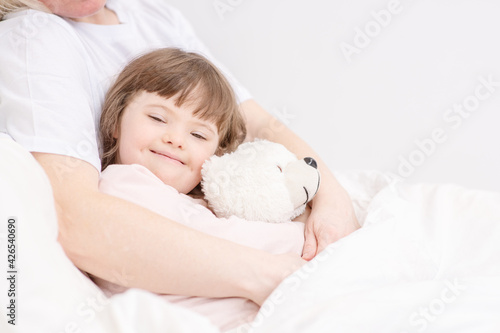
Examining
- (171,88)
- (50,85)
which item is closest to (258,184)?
(171,88)

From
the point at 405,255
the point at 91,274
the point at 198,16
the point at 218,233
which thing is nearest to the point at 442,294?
the point at 405,255

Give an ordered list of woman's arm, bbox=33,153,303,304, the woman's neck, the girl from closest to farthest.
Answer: woman's arm, bbox=33,153,303,304 < the girl < the woman's neck

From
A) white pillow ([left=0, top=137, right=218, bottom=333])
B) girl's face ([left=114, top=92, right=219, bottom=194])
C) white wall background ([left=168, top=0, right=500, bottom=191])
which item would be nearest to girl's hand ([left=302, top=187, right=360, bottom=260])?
girl's face ([left=114, top=92, right=219, bottom=194])

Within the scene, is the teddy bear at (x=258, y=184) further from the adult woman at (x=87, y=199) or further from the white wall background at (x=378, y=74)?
the white wall background at (x=378, y=74)

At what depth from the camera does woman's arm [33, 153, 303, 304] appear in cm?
88

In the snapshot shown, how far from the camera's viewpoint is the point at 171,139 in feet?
3.55

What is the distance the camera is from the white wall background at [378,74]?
1984 mm

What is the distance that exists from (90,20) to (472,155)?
1.34 metres

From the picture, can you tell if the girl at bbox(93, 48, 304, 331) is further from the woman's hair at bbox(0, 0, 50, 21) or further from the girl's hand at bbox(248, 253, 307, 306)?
the woman's hair at bbox(0, 0, 50, 21)

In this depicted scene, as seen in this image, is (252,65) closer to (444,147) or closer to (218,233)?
(444,147)

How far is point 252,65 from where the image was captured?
6.66 feet

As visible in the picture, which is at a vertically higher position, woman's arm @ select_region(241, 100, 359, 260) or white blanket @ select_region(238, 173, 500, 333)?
white blanket @ select_region(238, 173, 500, 333)

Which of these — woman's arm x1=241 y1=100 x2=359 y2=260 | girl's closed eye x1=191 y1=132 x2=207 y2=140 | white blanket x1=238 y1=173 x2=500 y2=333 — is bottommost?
girl's closed eye x1=191 y1=132 x2=207 y2=140

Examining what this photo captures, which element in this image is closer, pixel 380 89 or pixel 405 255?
pixel 405 255
